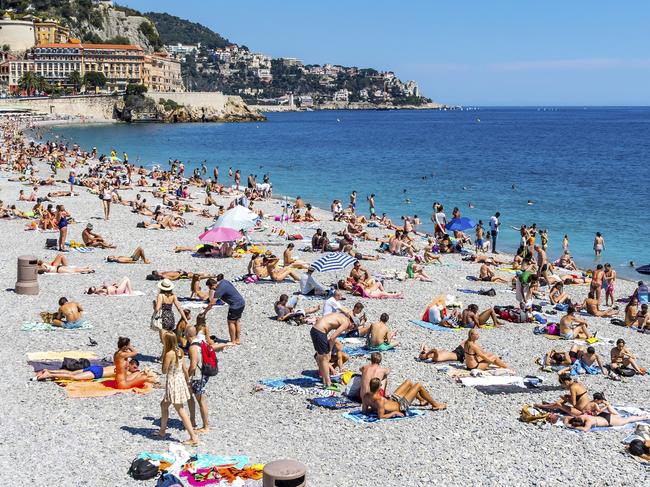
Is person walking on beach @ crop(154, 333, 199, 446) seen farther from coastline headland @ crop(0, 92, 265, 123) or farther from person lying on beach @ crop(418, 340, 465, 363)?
coastline headland @ crop(0, 92, 265, 123)

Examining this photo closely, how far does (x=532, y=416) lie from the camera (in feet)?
34.0

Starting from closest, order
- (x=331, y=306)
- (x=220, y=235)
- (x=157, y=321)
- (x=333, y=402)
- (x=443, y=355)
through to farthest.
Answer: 1. (x=333, y=402)
2. (x=157, y=321)
3. (x=331, y=306)
4. (x=443, y=355)
5. (x=220, y=235)

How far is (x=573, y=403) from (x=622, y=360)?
2.72 metres

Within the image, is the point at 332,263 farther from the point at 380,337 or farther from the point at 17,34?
the point at 17,34

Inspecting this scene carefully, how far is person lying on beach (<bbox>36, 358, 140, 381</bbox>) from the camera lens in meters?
10.9

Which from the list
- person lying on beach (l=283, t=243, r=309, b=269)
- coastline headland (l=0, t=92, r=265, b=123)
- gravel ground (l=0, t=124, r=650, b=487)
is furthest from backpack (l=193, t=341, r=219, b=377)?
coastline headland (l=0, t=92, r=265, b=123)

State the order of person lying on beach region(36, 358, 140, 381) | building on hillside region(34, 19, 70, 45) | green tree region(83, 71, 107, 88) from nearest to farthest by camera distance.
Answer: person lying on beach region(36, 358, 140, 381)
green tree region(83, 71, 107, 88)
building on hillside region(34, 19, 70, 45)

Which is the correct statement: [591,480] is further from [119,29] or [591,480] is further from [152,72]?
[119,29]

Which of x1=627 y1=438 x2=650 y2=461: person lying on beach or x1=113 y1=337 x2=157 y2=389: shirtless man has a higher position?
x1=113 y1=337 x2=157 y2=389: shirtless man

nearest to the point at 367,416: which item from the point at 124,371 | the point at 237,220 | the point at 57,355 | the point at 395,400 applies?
the point at 395,400

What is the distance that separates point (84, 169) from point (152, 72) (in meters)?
118

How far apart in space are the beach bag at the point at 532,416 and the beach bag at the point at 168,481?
4904 mm

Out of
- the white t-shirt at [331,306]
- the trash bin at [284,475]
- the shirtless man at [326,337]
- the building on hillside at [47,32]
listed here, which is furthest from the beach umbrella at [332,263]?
the building on hillside at [47,32]

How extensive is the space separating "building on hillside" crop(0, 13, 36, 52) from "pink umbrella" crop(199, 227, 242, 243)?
14423 cm
